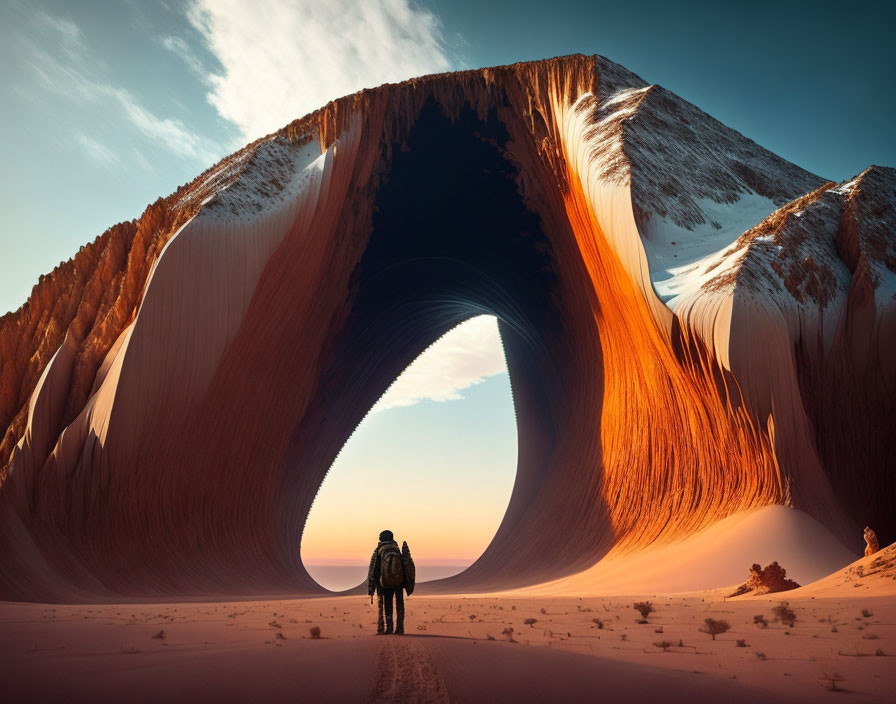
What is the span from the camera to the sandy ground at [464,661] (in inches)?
143

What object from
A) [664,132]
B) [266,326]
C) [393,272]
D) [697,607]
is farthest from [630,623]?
[393,272]

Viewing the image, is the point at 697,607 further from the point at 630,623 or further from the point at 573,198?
the point at 573,198

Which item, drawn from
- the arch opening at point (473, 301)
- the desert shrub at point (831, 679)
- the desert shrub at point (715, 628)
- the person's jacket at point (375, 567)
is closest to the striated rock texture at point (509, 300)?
the arch opening at point (473, 301)

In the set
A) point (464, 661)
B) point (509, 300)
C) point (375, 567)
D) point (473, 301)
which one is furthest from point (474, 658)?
point (473, 301)

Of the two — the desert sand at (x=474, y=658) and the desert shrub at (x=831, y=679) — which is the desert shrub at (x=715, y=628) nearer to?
the desert sand at (x=474, y=658)

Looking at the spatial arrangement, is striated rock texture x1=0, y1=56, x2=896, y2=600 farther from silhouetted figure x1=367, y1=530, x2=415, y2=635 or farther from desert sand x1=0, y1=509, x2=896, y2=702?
silhouetted figure x1=367, y1=530, x2=415, y2=635

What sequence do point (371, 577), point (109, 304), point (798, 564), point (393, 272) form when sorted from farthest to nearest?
point (393, 272) < point (109, 304) < point (798, 564) < point (371, 577)

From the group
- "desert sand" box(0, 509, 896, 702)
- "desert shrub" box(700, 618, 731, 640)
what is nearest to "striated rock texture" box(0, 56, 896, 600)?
"desert sand" box(0, 509, 896, 702)

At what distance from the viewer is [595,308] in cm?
1884

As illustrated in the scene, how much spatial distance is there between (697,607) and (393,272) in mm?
17513

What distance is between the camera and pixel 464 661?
455cm

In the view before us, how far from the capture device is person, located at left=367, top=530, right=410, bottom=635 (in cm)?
621

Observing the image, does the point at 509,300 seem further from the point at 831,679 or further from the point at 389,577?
the point at 831,679

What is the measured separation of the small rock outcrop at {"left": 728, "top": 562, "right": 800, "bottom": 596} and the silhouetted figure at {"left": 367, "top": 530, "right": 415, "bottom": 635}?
624 cm
